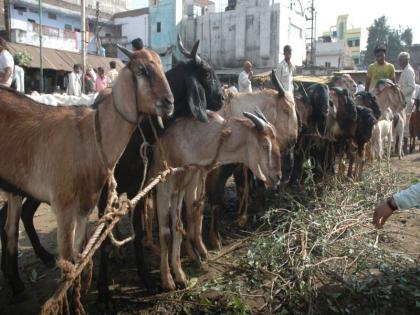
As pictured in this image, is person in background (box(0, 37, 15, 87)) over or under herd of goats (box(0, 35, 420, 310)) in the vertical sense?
over

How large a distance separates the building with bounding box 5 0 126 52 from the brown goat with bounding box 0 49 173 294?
22.2m

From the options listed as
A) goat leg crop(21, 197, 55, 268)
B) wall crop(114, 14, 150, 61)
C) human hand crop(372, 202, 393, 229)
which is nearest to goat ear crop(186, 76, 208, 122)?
human hand crop(372, 202, 393, 229)

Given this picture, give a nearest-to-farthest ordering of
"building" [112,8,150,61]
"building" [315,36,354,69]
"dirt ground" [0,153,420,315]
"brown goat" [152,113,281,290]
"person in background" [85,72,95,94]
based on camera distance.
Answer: "dirt ground" [0,153,420,315] → "brown goat" [152,113,281,290] → "person in background" [85,72,95,94] → "building" [112,8,150,61] → "building" [315,36,354,69]

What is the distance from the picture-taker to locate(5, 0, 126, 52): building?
24641mm

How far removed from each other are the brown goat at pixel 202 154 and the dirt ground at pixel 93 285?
514 mm

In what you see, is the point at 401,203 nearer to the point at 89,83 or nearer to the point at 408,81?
the point at 408,81

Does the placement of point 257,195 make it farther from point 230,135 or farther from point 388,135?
point 388,135

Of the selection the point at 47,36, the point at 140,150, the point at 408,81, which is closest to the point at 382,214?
the point at 140,150

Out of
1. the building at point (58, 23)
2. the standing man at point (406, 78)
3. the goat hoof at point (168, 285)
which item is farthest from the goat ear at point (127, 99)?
the building at point (58, 23)

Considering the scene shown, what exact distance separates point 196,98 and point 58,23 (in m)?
34.4

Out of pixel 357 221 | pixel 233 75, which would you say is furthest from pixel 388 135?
pixel 233 75

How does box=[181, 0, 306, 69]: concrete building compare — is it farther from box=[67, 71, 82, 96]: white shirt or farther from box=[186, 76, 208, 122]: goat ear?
box=[186, 76, 208, 122]: goat ear

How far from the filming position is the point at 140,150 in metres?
3.98

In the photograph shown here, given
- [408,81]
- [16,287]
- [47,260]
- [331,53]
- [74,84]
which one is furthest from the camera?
[331,53]
